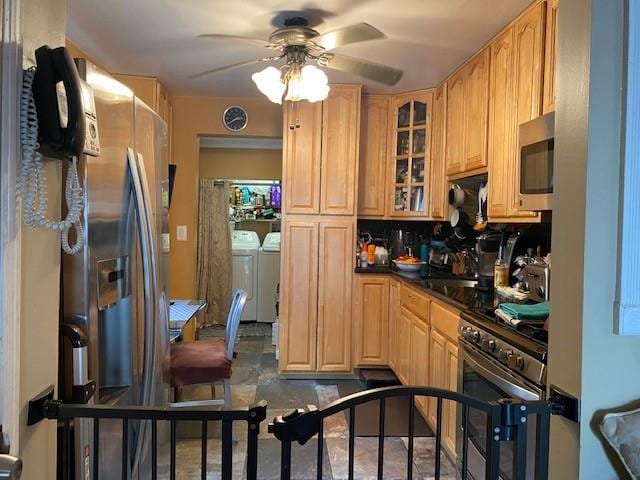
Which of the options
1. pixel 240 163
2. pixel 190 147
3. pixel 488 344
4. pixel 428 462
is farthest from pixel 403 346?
pixel 240 163

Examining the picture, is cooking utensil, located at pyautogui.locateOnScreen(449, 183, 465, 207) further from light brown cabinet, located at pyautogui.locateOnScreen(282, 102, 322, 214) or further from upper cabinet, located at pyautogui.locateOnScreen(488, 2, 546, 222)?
light brown cabinet, located at pyautogui.locateOnScreen(282, 102, 322, 214)

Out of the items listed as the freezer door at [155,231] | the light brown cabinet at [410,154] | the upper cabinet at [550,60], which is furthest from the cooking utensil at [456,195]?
the freezer door at [155,231]

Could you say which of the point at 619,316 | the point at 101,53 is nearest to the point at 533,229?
the point at 619,316

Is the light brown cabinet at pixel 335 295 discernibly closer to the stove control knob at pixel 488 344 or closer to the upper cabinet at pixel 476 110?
the upper cabinet at pixel 476 110

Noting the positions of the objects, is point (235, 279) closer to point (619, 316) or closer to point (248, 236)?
point (248, 236)

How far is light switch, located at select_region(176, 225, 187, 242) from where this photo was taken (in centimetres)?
435

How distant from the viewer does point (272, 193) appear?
641cm

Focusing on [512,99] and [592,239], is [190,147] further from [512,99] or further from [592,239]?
[592,239]

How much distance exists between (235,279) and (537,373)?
4.73m

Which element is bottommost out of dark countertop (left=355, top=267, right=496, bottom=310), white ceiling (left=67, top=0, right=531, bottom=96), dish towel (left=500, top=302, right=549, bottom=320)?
dark countertop (left=355, top=267, right=496, bottom=310)

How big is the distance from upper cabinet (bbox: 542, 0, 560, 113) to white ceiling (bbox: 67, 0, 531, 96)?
0.56ft

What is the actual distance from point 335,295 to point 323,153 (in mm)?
1149

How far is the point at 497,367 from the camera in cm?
199

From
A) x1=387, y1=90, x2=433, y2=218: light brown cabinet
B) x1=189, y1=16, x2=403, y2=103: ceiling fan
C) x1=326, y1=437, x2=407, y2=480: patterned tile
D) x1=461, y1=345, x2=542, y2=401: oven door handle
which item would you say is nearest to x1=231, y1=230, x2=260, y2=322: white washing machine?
x1=387, y1=90, x2=433, y2=218: light brown cabinet
